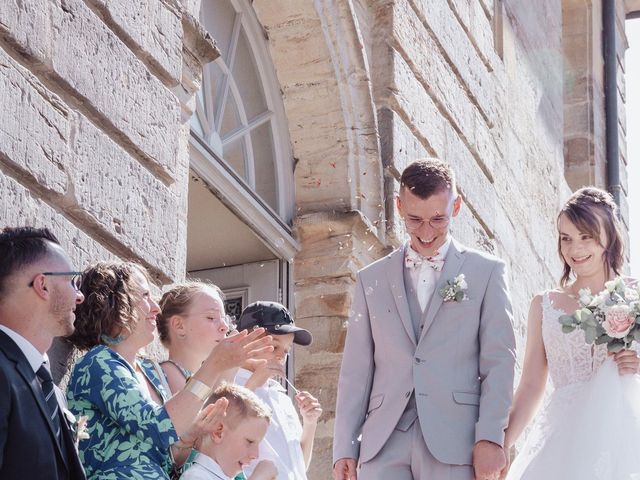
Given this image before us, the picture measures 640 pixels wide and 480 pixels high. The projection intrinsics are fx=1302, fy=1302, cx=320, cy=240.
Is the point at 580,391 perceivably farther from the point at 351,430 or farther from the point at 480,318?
the point at 351,430

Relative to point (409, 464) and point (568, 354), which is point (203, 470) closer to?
Result: point (409, 464)

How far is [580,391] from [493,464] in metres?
0.78

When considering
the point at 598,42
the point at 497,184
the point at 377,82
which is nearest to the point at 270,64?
the point at 377,82

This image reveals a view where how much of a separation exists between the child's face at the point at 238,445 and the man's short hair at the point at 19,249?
92 cm

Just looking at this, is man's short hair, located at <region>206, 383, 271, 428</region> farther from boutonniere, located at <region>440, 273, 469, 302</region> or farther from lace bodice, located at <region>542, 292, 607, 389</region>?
lace bodice, located at <region>542, 292, 607, 389</region>

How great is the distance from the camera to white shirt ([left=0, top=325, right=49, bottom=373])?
11.3 feet

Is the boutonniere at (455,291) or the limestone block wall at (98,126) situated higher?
the limestone block wall at (98,126)

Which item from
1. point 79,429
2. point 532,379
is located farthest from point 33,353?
point 532,379

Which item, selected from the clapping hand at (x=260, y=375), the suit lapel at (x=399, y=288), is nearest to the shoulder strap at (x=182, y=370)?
the clapping hand at (x=260, y=375)

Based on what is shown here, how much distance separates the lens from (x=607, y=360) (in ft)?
16.8

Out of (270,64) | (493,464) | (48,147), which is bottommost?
(493,464)

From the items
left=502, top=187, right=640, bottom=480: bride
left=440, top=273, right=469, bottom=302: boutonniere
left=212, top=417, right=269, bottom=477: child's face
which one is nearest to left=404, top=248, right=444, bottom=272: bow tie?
left=440, top=273, right=469, bottom=302: boutonniere

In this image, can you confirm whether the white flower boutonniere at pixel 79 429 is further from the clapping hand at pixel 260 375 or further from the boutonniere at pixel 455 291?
the boutonniere at pixel 455 291

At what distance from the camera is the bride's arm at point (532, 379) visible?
5.09m
